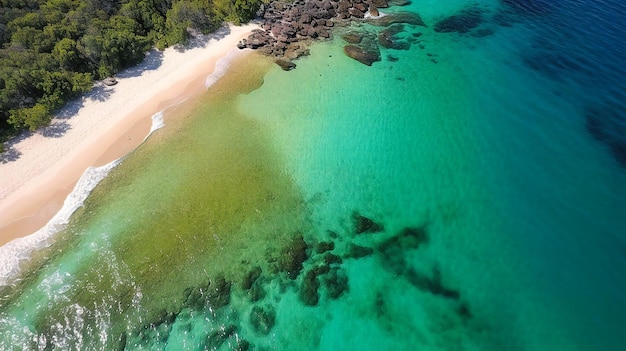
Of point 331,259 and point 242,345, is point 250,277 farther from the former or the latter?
point 331,259

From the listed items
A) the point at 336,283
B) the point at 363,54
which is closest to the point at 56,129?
the point at 336,283

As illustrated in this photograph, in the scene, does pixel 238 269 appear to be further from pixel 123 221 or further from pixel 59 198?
pixel 59 198

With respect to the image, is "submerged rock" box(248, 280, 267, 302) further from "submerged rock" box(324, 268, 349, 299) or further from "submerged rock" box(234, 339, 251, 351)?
"submerged rock" box(324, 268, 349, 299)

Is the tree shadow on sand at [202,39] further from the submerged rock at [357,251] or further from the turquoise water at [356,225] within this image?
the submerged rock at [357,251]

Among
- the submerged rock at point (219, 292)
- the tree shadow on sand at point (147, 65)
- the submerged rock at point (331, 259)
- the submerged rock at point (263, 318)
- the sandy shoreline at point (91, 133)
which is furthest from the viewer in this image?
the tree shadow on sand at point (147, 65)

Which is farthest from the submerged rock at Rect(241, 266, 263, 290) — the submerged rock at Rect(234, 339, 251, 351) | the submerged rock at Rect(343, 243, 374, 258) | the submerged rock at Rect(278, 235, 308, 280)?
the submerged rock at Rect(343, 243, 374, 258)

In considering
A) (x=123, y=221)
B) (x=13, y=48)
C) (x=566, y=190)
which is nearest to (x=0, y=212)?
(x=123, y=221)

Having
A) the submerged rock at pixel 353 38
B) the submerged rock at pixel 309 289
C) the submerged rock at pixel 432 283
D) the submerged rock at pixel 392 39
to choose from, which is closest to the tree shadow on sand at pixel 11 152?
the submerged rock at pixel 309 289
